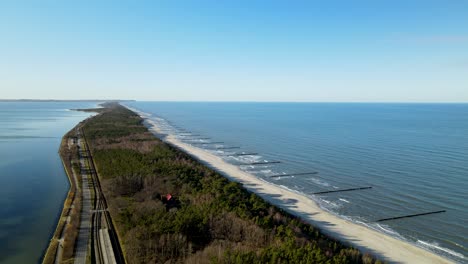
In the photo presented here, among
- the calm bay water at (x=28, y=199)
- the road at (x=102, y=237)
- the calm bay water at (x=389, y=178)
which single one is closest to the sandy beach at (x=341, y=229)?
the calm bay water at (x=389, y=178)

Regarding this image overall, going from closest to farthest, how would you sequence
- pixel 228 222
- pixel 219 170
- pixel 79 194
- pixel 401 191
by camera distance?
pixel 228 222 → pixel 79 194 → pixel 401 191 → pixel 219 170

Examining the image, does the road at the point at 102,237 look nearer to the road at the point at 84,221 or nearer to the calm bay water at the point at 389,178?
the road at the point at 84,221

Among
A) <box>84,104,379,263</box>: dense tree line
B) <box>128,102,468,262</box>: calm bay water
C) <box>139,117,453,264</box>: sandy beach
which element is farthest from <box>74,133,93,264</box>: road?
<box>128,102,468,262</box>: calm bay water

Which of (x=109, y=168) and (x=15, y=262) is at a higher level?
(x=109, y=168)

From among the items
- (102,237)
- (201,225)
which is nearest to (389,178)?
(201,225)

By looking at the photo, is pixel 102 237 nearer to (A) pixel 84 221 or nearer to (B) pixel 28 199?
(A) pixel 84 221

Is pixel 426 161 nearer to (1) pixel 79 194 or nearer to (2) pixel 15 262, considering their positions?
(1) pixel 79 194

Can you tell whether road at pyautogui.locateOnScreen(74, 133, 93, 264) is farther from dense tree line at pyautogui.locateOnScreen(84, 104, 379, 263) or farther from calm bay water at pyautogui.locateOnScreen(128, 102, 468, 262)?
calm bay water at pyautogui.locateOnScreen(128, 102, 468, 262)

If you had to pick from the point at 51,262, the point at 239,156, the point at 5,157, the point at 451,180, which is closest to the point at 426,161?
the point at 451,180
